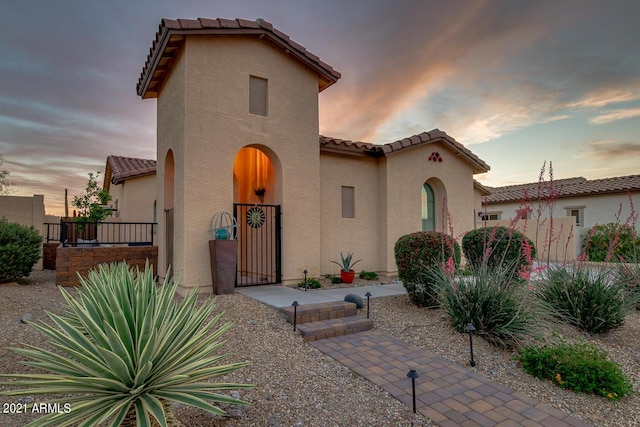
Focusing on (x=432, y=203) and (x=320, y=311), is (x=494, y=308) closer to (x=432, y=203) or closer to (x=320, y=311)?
(x=320, y=311)

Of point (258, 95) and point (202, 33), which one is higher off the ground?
point (202, 33)

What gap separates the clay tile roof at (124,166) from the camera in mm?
15723

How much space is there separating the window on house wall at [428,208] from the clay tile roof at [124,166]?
12.0 metres

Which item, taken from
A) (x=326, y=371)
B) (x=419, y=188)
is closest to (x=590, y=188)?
(x=419, y=188)

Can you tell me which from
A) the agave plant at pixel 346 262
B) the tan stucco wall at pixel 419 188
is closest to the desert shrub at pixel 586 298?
the tan stucco wall at pixel 419 188

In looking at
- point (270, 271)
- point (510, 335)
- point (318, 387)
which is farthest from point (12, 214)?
point (510, 335)

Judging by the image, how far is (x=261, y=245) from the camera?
970 centimetres

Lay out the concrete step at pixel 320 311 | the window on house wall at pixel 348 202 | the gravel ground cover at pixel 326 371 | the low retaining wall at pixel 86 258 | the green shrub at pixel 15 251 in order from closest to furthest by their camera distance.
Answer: the gravel ground cover at pixel 326 371 → the concrete step at pixel 320 311 → the green shrub at pixel 15 251 → the low retaining wall at pixel 86 258 → the window on house wall at pixel 348 202

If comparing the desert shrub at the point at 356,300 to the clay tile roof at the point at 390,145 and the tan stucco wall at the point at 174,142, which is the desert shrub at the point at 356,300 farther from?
the clay tile roof at the point at 390,145

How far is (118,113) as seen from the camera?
12.7 meters

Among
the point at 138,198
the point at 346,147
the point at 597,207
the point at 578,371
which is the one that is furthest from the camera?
the point at 597,207

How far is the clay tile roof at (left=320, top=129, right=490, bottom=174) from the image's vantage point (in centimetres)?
1021

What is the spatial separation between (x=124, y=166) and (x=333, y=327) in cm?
1764

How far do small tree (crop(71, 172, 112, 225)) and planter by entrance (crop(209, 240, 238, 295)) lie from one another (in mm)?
6578
